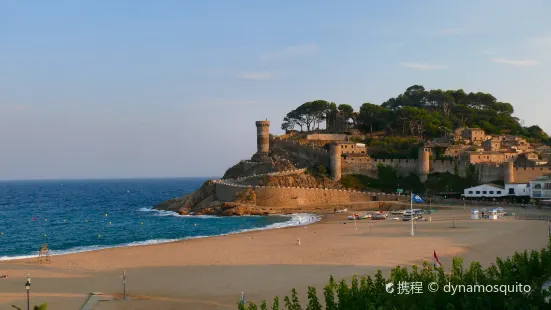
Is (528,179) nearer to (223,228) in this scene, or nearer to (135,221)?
(223,228)

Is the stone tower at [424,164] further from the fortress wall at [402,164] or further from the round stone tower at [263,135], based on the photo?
the round stone tower at [263,135]

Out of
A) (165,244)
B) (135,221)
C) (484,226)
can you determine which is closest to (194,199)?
(135,221)

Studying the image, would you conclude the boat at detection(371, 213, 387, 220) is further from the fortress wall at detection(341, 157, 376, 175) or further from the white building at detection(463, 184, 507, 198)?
the fortress wall at detection(341, 157, 376, 175)

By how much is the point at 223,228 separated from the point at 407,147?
124ft

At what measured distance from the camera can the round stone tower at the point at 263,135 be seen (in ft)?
263

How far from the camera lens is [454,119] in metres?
89.4

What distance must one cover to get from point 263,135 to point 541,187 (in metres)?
40.7

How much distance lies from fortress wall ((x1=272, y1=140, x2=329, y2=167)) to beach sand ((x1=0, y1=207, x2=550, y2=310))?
98.0 ft

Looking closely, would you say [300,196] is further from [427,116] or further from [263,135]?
[427,116]

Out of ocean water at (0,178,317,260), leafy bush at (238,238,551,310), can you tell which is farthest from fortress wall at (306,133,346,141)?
leafy bush at (238,238,551,310)

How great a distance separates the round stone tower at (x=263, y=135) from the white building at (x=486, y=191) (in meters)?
32.5

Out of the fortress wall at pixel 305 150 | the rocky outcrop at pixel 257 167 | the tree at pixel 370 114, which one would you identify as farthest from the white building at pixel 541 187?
the tree at pixel 370 114

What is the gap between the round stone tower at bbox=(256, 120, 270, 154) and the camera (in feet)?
263

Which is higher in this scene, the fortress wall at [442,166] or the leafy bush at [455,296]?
the fortress wall at [442,166]
